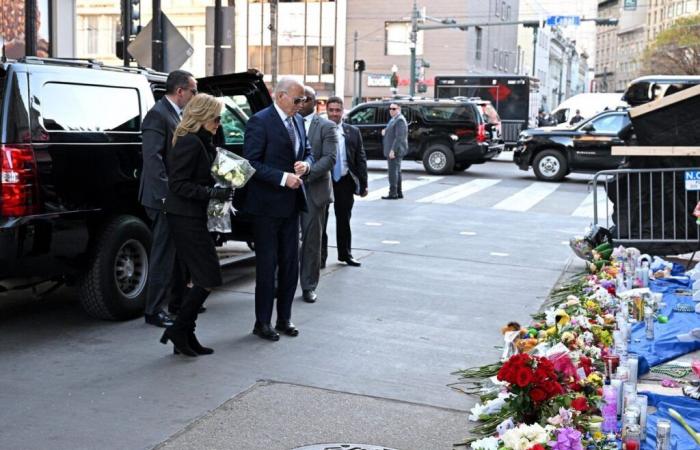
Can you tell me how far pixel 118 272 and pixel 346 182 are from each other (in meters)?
3.29

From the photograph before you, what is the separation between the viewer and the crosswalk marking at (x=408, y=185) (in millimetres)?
17030

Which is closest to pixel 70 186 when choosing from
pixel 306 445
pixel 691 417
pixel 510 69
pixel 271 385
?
pixel 271 385

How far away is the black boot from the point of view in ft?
18.9

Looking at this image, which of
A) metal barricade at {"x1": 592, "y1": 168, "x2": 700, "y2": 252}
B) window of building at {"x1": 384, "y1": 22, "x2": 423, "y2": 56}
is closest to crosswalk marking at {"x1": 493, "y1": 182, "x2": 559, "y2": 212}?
metal barricade at {"x1": 592, "y1": 168, "x2": 700, "y2": 252}

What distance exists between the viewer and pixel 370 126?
23844 mm

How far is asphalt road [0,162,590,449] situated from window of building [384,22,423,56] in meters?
44.5

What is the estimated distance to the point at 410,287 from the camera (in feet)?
28.1

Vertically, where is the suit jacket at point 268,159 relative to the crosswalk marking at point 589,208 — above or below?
above

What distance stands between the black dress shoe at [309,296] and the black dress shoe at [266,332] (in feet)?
4.33

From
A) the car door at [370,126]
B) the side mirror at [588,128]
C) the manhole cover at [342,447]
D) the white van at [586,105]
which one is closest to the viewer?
the manhole cover at [342,447]

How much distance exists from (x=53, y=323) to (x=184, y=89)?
2.14 meters

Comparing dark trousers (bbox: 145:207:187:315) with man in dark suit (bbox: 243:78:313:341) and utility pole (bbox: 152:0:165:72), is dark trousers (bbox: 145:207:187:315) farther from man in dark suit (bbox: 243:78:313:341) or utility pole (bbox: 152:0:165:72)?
utility pole (bbox: 152:0:165:72)

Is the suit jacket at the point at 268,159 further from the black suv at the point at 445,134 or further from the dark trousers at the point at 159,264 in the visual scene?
the black suv at the point at 445,134

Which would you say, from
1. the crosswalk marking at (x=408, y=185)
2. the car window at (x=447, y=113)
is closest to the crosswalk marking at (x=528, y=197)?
Answer: the crosswalk marking at (x=408, y=185)
